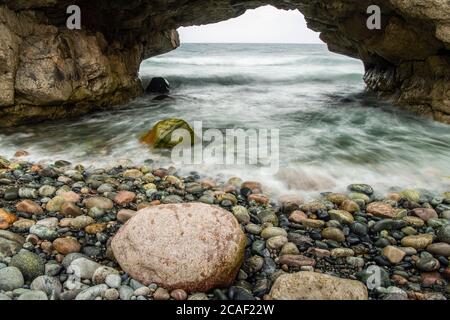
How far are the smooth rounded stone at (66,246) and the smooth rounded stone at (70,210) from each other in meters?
0.53

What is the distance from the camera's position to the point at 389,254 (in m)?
3.24

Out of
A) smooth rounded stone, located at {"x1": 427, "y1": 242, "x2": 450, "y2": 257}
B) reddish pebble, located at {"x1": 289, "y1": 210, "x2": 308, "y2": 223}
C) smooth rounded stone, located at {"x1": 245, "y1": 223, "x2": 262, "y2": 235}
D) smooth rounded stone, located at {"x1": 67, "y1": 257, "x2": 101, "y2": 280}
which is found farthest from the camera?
reddish pebble, located at {"x1": 289, "y1": 210, "x2": 308, "y2": 223}

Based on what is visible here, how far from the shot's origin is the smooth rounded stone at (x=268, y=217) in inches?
149

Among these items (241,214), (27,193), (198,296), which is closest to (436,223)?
(241,214)

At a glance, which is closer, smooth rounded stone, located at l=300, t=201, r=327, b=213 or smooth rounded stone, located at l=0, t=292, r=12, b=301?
smooth rounded stone, located at l=0, t=292, r=12, b=301

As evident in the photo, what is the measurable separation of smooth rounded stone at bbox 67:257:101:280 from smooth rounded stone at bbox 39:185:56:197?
1.49 m

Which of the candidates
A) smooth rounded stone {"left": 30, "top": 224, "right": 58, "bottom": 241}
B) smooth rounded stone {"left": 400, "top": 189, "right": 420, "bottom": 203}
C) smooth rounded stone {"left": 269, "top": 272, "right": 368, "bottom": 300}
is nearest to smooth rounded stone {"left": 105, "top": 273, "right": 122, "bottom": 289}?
smooth rounded stone {"left": 30, "top": 224, "right": 58, "bottom": 241}

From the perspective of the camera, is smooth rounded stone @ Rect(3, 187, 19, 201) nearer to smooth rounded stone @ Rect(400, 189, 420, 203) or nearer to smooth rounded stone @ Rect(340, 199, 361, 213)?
smooth rounded stone @ Rect(340, 199, 361, 213)

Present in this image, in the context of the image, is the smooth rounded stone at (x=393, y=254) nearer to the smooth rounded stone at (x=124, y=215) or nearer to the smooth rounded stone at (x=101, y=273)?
the smooth rounded stone at (x=101, y=273)

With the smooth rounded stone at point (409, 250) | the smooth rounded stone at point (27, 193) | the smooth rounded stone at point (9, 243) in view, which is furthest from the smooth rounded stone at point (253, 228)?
the smooth rounded stone at point (27, 193)

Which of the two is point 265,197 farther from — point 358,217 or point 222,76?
point 222,76

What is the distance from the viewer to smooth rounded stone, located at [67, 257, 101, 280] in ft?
9.51

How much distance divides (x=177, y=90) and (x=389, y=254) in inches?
Result: 462

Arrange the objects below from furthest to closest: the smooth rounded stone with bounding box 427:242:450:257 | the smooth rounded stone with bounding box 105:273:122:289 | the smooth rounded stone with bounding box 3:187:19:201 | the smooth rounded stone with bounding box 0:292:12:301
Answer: the smooth rounded stone with bounding box 3:187:19:201
the smooth rounded stone with bounding box 427:242:450:257
the smooth rounded stone with bounding box 105:273:122:289
the smooth rounded stone with bounding box 0:292:12:301
